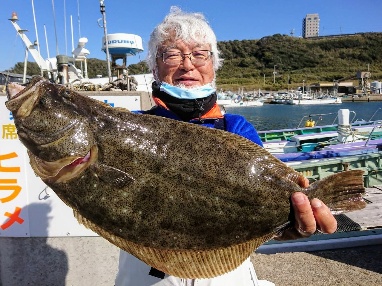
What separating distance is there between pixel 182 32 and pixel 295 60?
14267cm

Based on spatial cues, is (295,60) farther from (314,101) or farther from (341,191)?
(341,191)

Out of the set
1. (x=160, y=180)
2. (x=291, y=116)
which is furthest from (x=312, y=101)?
(x=160, y=180)

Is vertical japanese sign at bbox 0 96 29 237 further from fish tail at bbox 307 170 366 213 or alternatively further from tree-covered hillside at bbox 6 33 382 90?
tree-covered hillside at bbox 6 33 382 90

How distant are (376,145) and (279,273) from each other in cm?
767

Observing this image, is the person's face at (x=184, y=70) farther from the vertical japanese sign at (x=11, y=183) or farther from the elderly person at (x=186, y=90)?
the vertical japanese sign at (x=11, y=183)

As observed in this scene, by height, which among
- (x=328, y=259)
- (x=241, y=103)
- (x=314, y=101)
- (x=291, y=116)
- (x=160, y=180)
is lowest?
(x=291, y=116)

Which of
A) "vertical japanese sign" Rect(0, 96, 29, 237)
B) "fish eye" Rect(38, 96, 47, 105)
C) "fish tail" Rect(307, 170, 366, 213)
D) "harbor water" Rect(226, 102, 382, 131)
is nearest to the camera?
"fish eye" Rect(38, 96, 47, 105)

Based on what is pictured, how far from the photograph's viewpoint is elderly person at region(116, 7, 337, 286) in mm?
2395

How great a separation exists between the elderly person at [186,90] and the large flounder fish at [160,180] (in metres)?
0.42

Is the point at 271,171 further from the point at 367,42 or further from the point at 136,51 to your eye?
the point at 367,42

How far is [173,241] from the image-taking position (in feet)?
6.43

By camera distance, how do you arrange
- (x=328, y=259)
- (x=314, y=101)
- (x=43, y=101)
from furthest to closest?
(x=314, y=101)
(x=328, y=259)
(x=43, y=101)

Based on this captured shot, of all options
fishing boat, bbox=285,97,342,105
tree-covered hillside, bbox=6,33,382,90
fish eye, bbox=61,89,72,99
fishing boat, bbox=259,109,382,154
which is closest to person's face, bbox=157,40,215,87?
fish eye, bbox=61,89,72,99

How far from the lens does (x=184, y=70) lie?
2502 mm
